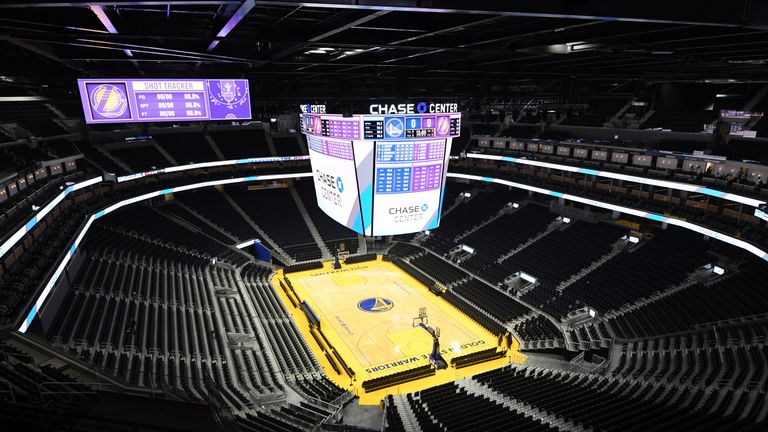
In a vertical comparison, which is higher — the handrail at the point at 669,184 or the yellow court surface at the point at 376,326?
the handrail at the point at 669,184

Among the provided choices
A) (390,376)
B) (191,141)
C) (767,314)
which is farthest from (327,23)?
(191,141)

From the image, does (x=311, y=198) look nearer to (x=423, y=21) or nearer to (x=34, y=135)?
(x=34, y=135)

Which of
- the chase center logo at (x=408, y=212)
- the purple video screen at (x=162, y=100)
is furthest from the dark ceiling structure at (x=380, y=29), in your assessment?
the chase center logo at (x=408, y=212)

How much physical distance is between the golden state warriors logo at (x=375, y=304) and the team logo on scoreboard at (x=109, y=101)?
18244mm

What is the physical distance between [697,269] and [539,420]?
50.4 feet

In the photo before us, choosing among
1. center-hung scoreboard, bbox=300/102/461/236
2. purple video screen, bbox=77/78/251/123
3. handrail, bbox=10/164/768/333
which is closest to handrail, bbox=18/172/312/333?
handrail, bbox=10/164/768/333

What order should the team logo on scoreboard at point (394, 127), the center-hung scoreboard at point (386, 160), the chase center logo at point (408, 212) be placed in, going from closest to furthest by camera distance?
the team logo on scoreboard at point (394, 127) → the center-hung scoreboard at point (386, 160) → the chase center logo at point (408, 212)

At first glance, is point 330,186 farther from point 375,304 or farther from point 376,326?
point 375,304

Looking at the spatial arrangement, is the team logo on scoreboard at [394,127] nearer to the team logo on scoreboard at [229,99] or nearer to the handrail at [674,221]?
the team logo on scoreboard at [229,99]

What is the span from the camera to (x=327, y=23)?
8633 mm

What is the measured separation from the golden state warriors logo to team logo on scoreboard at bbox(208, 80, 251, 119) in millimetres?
15996

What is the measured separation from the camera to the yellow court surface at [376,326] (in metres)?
21.4

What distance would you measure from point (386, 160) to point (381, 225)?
3511mm

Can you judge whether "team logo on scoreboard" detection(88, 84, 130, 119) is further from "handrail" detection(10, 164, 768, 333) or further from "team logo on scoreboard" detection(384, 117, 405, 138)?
"team logo on scoreboard" detection(384, 117, 405, 138)
